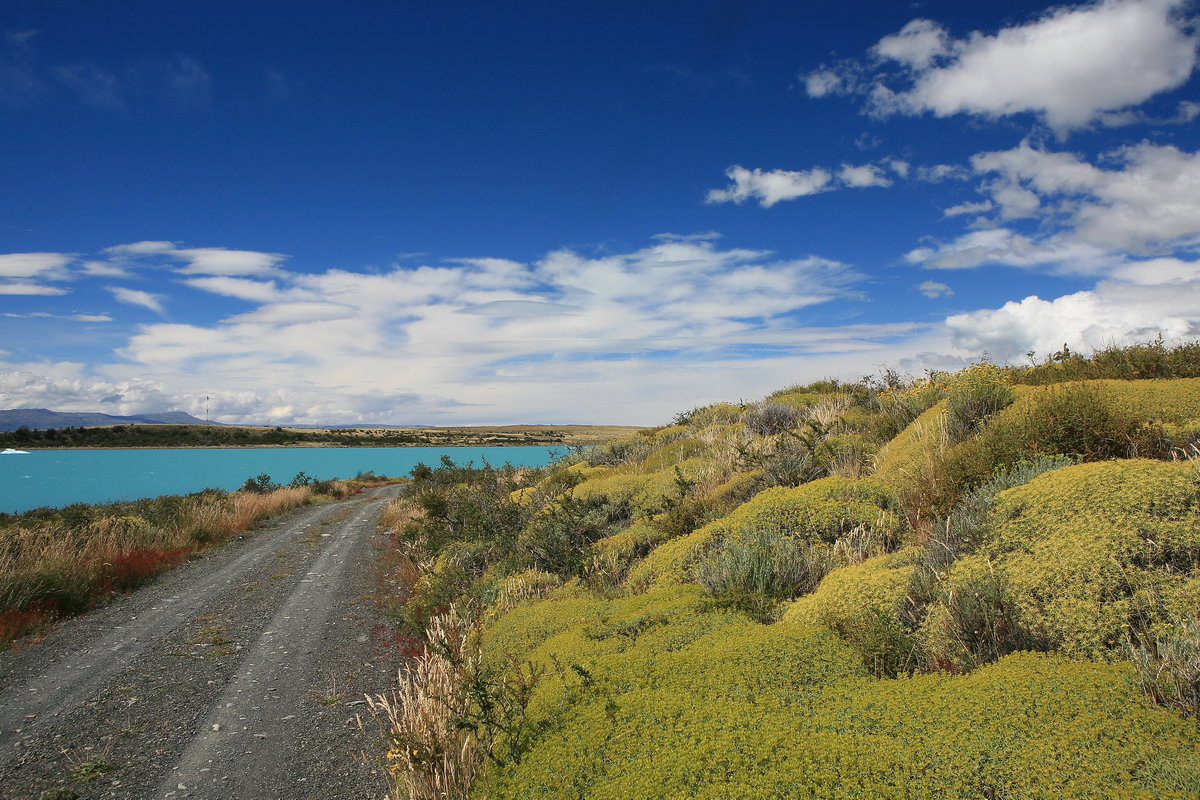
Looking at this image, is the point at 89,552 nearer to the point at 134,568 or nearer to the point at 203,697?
the point at 134,568

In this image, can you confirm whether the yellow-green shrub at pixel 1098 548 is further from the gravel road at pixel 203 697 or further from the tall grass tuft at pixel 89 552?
the tall grass tuft at pixel 89 552

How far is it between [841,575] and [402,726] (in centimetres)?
366

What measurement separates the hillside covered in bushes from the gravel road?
3.87ft

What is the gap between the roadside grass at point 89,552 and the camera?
10.4 m

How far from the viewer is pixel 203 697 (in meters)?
7.32

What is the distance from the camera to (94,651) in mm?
8883

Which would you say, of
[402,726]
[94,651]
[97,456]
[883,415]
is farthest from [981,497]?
[97,456]

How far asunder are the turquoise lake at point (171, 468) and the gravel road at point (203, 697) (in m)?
25.2

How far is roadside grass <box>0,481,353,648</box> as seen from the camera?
34.0ft

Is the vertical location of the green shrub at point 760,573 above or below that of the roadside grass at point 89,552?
above

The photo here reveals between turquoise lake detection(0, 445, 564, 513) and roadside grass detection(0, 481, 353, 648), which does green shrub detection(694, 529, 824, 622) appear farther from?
turquoise lake detection(0, 445, 564, 513)

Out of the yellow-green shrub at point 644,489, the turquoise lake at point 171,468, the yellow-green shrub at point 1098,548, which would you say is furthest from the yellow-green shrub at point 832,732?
the turquoise lake at point 171,468

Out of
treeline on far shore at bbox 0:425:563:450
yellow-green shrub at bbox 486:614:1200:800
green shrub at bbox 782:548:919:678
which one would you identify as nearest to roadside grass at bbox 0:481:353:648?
yellow-green shrub at bbox 486:614:1200:800

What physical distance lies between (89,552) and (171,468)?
3170 inches
